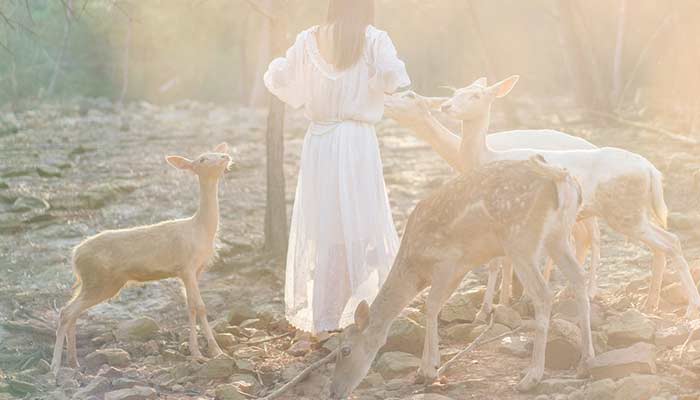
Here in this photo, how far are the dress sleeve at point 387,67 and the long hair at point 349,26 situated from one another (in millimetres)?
125

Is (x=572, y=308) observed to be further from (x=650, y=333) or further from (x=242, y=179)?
(x=242, y=179)

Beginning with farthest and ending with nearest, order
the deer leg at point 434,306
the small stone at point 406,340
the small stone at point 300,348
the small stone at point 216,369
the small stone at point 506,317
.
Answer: the small stone at point 300,348, the small stone at point 506,317, the small stone at point 406,340, the small stone at point 216,369, the deer leg at point 434,306

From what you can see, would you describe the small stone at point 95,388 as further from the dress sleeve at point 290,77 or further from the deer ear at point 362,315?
the dress sleeve at point 290,77

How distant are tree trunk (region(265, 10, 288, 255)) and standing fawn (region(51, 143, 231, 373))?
110 inches

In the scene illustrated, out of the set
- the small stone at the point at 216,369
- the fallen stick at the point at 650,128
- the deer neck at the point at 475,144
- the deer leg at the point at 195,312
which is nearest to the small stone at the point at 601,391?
the deer neck at the point at 475,144

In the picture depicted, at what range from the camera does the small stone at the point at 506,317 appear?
310 inches

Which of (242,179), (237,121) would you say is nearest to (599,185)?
(242,179)

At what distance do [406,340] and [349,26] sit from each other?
226 cm

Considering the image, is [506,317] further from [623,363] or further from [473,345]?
[623,363]

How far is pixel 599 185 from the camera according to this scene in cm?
792

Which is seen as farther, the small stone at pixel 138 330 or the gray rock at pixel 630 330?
the small stone at pixel 138 330

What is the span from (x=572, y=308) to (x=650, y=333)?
86 cm

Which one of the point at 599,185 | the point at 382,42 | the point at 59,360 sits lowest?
the point at 59,360

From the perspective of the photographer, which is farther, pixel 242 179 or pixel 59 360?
pixel 242 179
